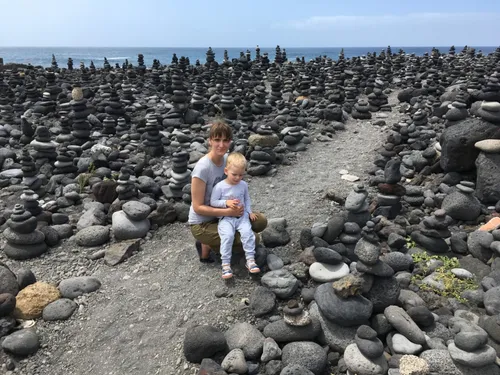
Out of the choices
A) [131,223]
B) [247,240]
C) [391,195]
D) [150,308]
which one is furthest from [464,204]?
[131,223]

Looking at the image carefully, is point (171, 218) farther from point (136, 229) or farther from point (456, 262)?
point (456, 262)

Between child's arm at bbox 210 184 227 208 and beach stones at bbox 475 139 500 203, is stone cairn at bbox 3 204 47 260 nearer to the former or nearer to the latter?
child's arm at bbox 210 184 227 208

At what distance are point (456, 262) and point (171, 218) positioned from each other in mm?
4806

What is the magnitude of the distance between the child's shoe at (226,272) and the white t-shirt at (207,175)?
737 mm

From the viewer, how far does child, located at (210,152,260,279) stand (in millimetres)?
5250

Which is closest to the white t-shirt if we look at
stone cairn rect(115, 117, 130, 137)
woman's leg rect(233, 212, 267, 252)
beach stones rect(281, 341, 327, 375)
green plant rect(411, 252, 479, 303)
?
woman's leg rect(233, 212, 267, 252)

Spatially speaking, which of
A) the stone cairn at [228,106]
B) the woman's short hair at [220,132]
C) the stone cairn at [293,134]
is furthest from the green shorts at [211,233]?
the stone cairn at [228,106]

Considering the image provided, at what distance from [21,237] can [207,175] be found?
3326 millimetres

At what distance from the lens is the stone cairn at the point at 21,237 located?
614 cm

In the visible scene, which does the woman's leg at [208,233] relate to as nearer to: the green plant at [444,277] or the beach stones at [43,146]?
the green plant at [444,277]

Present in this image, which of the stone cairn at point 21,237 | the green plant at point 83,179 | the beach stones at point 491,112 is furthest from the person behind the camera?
the green plant at point 83,179

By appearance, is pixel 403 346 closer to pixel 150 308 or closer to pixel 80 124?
pixel 150 308

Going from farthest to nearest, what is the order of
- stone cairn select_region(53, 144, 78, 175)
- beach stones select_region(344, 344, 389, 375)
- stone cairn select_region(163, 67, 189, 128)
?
stone cairn select_region(163, 67, 189, 128), stone cairn select_region(53, 144, 78, 175), beach stones select_region(344, 344, 389, 375)

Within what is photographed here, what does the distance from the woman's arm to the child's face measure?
1.15 ft
